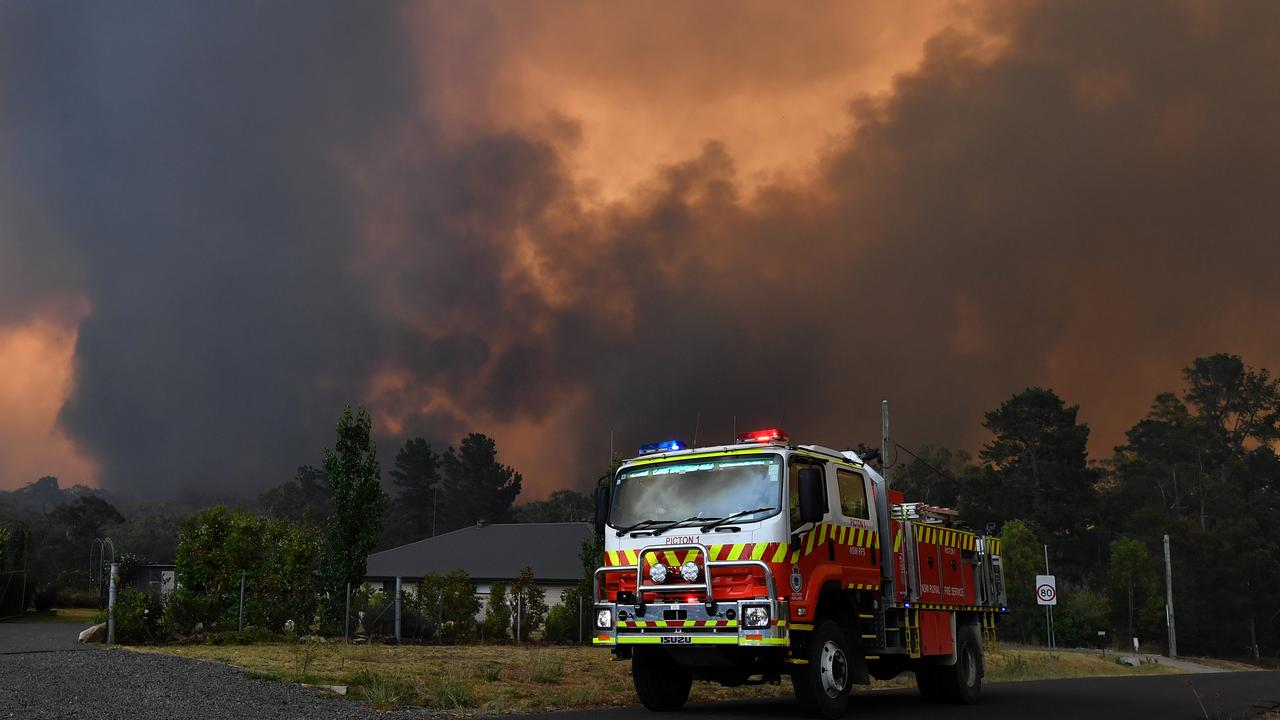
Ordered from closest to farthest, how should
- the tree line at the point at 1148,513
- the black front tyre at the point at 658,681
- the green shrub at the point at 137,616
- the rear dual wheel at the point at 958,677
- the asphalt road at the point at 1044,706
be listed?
1. the asphalt road at the point at 1044,706
2. the black front tyre at the point at 658,681
3. the rear dual wheel at the point at 958,677
4. the green shrub at the point at 137,616
5. the tree line at the point at 1148,513

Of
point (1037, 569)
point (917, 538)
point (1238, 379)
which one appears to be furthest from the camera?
point (1238, 379)

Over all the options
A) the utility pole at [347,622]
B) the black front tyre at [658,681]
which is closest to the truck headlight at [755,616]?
the black front tyre at [658,681]

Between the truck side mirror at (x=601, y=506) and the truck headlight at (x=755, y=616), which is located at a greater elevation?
the truck side mirror at (x=601, y=506)

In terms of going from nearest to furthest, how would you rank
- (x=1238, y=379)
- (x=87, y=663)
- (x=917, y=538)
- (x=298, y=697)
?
1. (x=298, y=697)
2. (x=917, y=538)
3. (x=87, y=663)
4. (x=1238, y=379)

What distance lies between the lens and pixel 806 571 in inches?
498

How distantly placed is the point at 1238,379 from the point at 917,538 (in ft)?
368

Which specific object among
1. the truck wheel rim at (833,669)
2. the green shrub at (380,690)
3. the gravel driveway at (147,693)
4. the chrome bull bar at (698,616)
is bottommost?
the green shrub at (380,690)

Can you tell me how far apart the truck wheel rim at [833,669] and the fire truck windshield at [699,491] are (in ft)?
6.50

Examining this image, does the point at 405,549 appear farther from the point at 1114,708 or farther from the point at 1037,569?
the point at 1114,708

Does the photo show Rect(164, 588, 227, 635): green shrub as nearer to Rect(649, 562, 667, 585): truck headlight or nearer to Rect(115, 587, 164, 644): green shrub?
Rect(115, 587, 164, 644): green shrub

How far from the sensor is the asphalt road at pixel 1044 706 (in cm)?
1420

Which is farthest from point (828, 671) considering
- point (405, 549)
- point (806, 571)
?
point (405, 549)

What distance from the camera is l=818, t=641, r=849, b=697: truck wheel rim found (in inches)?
510

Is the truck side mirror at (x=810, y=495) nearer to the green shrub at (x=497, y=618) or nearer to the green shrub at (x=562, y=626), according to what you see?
the green shrub at (x=497, y=618)
